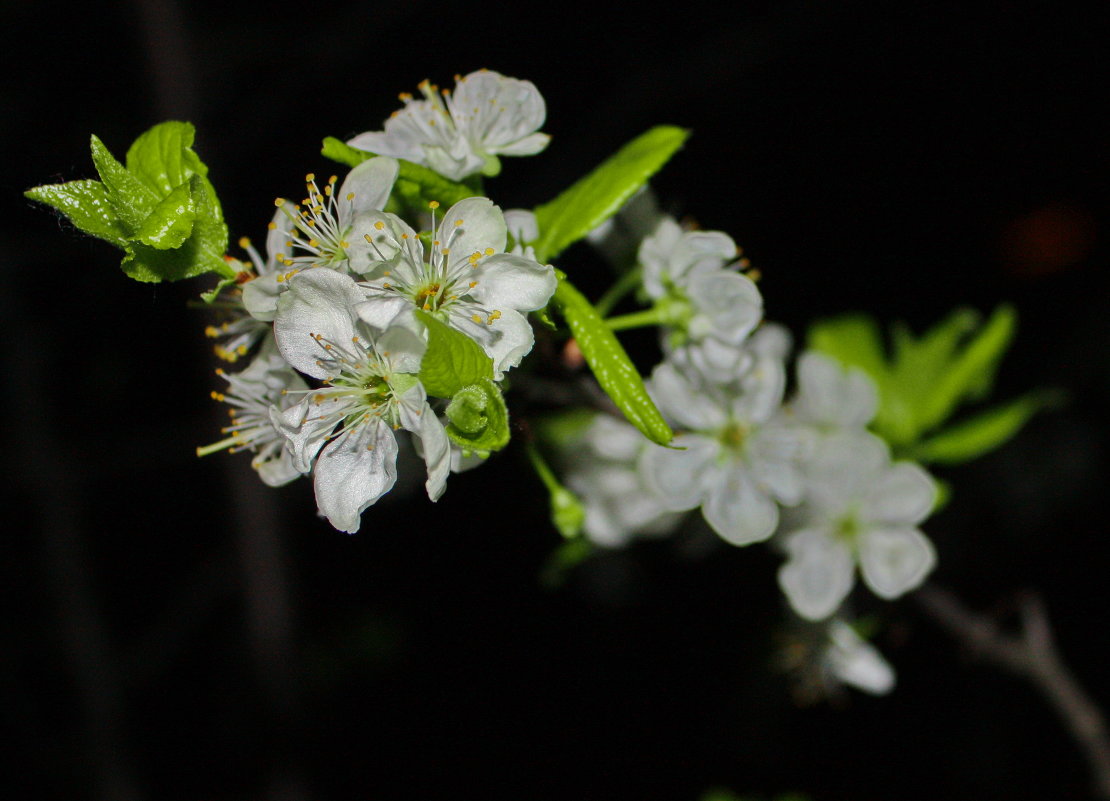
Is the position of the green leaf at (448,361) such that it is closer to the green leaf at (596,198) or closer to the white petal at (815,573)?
the green leaf at (596,198)

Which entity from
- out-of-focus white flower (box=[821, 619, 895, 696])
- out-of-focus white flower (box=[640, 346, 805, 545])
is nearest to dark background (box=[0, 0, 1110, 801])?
out-of-focus white flower (box=[821, 619, 895, 696])

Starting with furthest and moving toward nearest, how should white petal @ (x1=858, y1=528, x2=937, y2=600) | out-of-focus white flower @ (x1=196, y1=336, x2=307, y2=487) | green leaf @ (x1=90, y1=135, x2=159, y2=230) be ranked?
white petal @ (x1=858, y1=528, x2=937, y2=600), out-of-focus white flower @ (x1=196, y1=336, x2=307, y2=487), green leaf @ (x1=90, y1=135, x2=159, y2=230)

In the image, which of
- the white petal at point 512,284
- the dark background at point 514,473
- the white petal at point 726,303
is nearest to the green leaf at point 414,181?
the white petal at point 512,284

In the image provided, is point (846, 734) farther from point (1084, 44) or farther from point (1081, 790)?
point (1084, 44)

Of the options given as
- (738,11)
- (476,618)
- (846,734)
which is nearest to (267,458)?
(476,618)

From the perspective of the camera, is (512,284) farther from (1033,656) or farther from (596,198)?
(1033,656)

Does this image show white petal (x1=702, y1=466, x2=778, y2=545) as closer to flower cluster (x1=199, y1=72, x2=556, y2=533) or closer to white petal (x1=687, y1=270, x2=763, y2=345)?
white petal (x1=687, y1=270, x2=763, y2=345)

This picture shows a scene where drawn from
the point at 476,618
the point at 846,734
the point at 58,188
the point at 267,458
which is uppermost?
the point at 58,188
